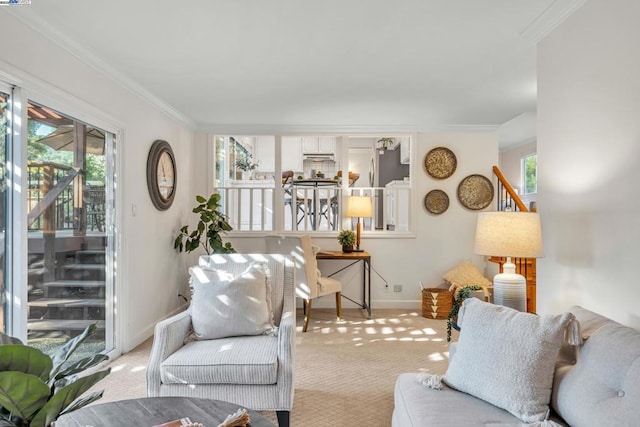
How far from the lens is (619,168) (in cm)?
182

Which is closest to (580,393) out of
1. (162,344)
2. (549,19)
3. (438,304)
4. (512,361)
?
(512,361)

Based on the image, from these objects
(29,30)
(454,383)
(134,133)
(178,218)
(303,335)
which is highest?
(29,30)

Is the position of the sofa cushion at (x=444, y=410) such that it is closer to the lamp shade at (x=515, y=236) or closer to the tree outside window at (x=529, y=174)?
the lamp shade at (x=515, y=236)

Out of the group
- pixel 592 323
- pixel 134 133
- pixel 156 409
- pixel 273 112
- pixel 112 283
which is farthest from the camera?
pixel 273 112

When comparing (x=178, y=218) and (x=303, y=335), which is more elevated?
(x=178, y=218)

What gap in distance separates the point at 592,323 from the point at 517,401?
0.47 m

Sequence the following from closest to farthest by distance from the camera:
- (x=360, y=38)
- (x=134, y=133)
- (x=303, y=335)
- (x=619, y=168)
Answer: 1. (x=619, y=168)
2. (x=360, y=38)
3. (x=134, y=133)
4. (x=303, y=335)

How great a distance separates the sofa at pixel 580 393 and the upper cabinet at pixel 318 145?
252 inches

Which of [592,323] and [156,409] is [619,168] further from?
[156,409]

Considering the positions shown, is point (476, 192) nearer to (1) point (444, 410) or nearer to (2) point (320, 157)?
(2) point (320, 157)

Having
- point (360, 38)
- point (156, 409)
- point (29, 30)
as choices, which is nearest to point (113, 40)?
point (29, 30)

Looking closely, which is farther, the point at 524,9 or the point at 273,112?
the point at 273,112

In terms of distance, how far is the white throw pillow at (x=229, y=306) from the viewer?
2.38 meters

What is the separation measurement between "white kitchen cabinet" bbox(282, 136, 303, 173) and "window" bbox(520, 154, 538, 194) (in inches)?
159
